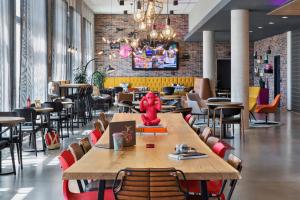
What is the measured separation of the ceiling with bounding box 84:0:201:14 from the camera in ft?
62.0

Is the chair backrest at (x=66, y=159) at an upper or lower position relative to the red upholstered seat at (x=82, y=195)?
upper

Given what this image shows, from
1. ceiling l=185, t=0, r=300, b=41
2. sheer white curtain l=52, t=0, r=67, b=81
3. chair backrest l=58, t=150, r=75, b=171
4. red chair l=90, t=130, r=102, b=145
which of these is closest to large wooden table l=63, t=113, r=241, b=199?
chair backrest l=58, t=150, r=75, b=171

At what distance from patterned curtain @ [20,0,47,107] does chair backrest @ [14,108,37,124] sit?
2030mm

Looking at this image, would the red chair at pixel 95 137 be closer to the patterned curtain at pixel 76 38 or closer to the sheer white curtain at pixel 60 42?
the sheer white curtain at pixel 60 42

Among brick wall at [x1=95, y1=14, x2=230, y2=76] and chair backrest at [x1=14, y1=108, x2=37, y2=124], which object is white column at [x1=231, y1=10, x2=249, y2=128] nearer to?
chair backrest at [x1=14, y1=108, x2=37, y2=124]

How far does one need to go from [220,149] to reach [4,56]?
20.0 feet

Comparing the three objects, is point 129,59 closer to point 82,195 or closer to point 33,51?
point 33,51

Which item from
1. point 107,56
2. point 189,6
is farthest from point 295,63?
point 107,56

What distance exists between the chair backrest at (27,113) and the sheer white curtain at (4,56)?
2.84 feet

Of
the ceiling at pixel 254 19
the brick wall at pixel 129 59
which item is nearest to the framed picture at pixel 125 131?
the ceiling at pixel 254 19

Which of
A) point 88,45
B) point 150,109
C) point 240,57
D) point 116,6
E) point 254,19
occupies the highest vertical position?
point 116,6

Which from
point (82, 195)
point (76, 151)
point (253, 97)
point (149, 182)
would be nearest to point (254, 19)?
point (253, 97)

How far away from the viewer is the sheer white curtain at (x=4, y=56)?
28.8 feet

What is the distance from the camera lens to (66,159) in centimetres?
354
